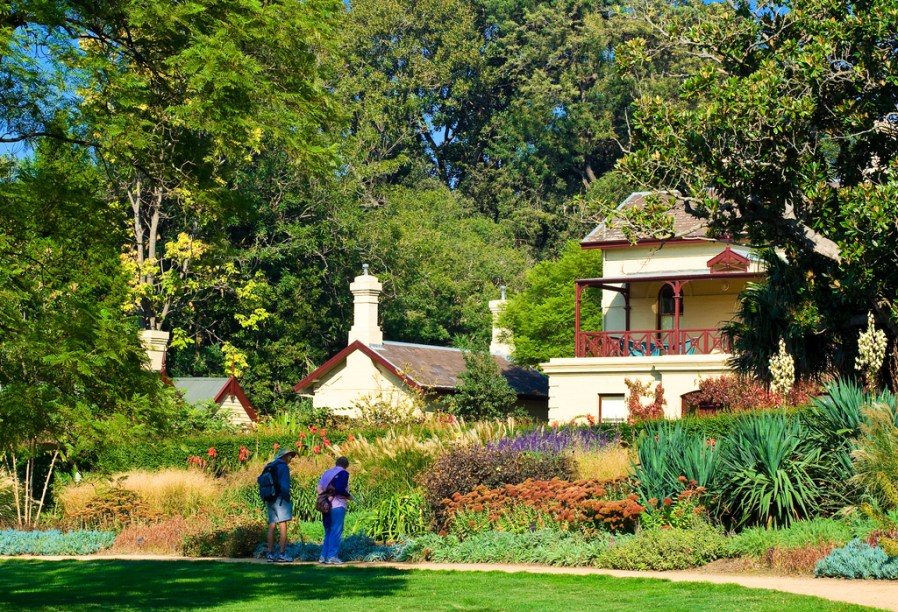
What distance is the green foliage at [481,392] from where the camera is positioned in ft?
126

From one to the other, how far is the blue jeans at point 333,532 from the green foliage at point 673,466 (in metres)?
4.05

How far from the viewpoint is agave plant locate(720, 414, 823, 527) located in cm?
1611

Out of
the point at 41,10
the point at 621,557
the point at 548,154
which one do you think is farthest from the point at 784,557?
the point at 548,154

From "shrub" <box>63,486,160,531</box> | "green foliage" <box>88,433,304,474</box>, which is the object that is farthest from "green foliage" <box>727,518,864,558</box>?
"green foliage" <box>88,433,304,474</box>

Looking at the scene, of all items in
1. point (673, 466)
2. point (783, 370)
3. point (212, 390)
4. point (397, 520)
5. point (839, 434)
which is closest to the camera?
point (839, 434)

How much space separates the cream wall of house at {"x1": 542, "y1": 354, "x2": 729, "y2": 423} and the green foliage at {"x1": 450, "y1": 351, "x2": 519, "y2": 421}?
6.83 ft

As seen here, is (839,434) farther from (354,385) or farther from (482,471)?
(354,385)

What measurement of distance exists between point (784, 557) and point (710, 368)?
20.4 meters

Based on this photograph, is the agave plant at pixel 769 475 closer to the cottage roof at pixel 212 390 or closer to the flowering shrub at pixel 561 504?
the flowering shrub at pixel 561 504

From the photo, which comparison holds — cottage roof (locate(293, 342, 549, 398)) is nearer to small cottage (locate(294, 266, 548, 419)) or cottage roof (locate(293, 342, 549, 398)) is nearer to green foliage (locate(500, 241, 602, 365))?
small cottage (locate(294, 266, 548, 419))

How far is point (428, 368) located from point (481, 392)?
304 cm

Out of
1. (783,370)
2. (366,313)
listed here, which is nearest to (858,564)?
(783,370)

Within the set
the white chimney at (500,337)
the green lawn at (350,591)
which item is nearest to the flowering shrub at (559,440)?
the green lawn at (350,591)

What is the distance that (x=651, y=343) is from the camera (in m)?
37.4
